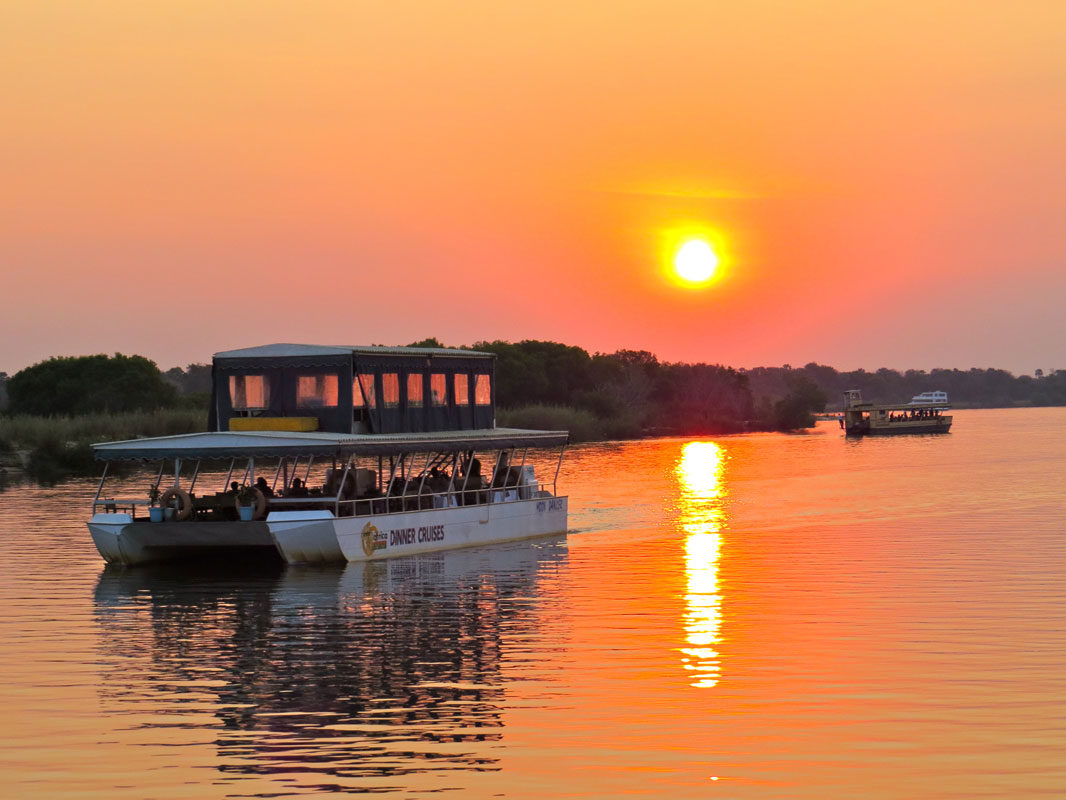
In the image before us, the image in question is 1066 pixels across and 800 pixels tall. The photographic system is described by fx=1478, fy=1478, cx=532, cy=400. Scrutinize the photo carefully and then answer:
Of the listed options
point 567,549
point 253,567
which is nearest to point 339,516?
point 253,567

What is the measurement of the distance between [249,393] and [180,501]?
11.9 ft

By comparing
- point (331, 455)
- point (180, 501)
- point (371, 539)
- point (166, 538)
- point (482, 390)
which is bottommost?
point (371, 539)

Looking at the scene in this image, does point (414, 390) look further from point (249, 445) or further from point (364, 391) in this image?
point (249, 445)

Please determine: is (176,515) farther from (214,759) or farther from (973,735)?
(973,735)

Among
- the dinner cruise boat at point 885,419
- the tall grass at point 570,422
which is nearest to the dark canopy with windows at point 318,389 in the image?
the tall grass at point 570,422

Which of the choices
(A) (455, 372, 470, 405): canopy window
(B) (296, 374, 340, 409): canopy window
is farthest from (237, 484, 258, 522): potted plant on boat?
(A) (455, 372, 470, 405): canopy window

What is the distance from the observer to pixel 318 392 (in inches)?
1543

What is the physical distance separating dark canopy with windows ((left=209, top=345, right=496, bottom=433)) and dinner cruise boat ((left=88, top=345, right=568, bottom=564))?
0.03m

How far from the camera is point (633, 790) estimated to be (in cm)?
1551

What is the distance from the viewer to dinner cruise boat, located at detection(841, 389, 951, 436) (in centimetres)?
16375

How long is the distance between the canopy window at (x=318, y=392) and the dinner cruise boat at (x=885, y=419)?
5036 inches

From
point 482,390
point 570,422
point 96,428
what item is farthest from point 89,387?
point 482,390

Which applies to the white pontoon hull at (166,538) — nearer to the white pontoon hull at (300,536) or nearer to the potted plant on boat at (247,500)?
the white pontoon hull at (300,536)

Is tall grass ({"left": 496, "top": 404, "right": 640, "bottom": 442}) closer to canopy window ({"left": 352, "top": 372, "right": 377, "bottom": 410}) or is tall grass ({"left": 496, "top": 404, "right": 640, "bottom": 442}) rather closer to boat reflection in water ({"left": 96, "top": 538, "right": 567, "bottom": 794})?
canopy window ({"left": 352, "top": 372, "right": 377, "bottom": 410})
